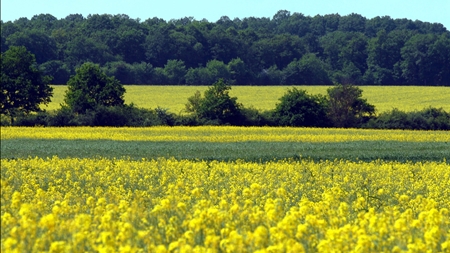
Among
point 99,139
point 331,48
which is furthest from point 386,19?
point 99,139

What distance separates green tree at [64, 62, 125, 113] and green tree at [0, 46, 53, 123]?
8.54ft

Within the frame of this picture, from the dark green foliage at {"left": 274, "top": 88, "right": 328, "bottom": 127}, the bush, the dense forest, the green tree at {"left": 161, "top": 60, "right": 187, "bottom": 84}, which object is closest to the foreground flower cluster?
the bush

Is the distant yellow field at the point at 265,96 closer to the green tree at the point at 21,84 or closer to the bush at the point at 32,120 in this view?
the green tree at the point at 21,84

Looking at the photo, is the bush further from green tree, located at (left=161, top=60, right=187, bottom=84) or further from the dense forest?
green tree, located at (left=161, top=60, right=187, bottom=84)

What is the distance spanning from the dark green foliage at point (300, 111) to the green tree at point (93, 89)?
34.1 feet

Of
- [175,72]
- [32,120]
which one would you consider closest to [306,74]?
[175,72]

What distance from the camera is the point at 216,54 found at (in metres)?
108

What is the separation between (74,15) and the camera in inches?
5984

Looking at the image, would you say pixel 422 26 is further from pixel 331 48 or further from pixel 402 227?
pixel 402 227

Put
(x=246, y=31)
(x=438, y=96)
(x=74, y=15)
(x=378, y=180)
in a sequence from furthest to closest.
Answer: (x=74, y=15) → (x=246, y=31) → (x=438, y=96) → (x=378, y=180)

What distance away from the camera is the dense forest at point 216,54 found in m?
94.8

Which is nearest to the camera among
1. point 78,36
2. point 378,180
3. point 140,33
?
point 378,180

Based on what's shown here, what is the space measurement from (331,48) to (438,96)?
1726 inches

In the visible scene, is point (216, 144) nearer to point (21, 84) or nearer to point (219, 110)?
point (219, 110)
